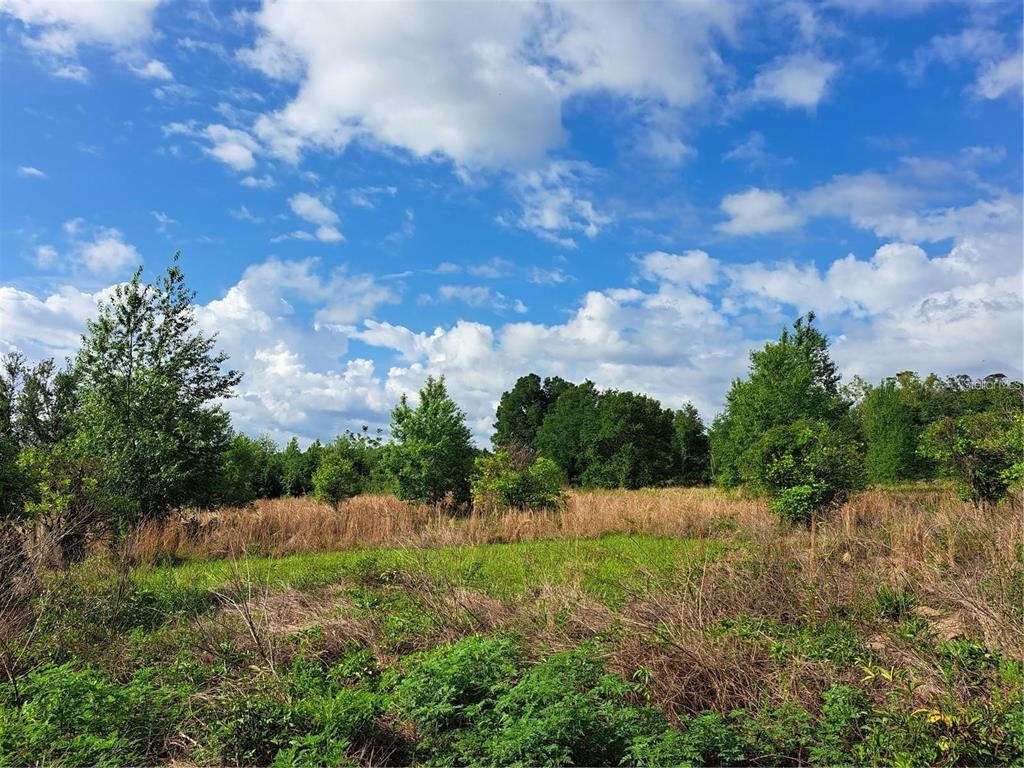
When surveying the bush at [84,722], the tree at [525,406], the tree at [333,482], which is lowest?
the bush at [84,722]

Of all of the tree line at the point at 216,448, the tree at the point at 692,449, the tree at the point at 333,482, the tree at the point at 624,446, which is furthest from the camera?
the tree at the point at 692,449

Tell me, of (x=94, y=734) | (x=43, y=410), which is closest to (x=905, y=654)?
(x=94, y=734)

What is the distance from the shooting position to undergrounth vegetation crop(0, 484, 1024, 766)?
13.1 ft

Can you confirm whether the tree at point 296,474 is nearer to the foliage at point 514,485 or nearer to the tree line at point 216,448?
the tree line at point 216,448

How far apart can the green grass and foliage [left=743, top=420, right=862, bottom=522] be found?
10.1ft

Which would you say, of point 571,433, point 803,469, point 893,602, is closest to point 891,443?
point 571,433

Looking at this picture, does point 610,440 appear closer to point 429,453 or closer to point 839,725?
point 429,453

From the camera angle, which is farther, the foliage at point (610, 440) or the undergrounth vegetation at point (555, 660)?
the foliage at point (610, 440)

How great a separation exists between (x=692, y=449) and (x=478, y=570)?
4600 cm

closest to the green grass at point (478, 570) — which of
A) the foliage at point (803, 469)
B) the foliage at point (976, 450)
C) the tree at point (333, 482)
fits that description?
the foliage at point (803, 469)

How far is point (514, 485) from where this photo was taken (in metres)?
16.4

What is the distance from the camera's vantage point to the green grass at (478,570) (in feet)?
24.2

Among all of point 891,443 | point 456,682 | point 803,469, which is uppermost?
point 891,443

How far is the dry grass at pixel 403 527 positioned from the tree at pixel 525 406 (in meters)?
37.4
